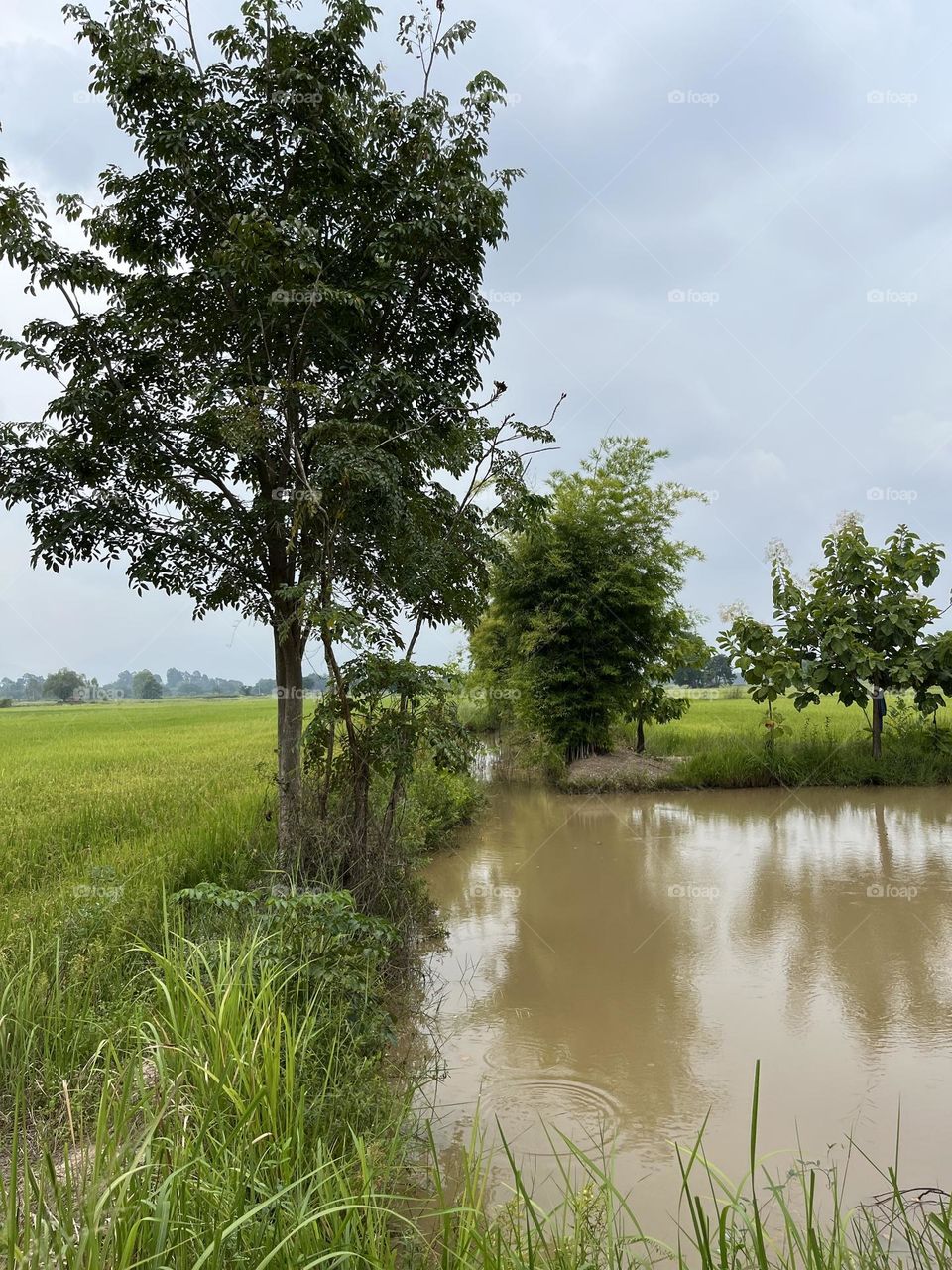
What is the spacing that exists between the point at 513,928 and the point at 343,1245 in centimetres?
474

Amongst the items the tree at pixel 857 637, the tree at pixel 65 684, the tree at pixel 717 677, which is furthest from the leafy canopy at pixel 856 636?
the tree at pixel 65 684

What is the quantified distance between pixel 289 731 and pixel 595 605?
730cm

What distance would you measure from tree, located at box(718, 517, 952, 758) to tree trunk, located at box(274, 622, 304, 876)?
325 inches

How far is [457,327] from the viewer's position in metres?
7.20

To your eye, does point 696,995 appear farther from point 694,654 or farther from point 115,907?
point 694,654

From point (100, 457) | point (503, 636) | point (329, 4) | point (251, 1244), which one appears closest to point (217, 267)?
point (100, 457)

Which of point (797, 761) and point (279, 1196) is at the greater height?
point (279, 1196)

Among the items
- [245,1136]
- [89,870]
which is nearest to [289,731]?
[89,870]

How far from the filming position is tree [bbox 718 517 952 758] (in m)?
13.1

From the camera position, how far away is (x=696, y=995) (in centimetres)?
534

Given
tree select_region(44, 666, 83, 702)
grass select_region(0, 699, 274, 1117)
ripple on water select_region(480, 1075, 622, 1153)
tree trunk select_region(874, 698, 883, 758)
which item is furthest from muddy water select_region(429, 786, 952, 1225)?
tree select_region(44, 666, 83, 702)

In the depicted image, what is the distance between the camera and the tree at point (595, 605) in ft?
44.2

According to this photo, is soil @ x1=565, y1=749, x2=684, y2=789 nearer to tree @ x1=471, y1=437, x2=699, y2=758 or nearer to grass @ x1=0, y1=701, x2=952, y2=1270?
tree @ x1=471, y1=437, x2=699, y2=758

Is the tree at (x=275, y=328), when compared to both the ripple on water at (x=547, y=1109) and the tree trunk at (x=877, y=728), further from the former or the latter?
the tree trunk at (x=877, y=728)
